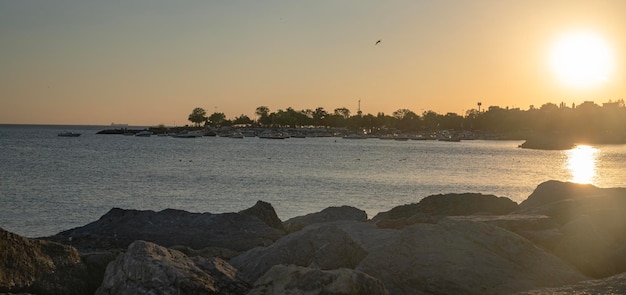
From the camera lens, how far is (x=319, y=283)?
5.38m

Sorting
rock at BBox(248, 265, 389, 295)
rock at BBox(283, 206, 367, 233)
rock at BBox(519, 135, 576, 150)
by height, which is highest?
rock at BBox(248, 265, 389, 295)

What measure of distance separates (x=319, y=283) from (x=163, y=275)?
4.66 ft

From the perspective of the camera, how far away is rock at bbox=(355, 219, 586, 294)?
22.1 ft

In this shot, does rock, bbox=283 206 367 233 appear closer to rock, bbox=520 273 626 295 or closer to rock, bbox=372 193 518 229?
rock, bbox=372 193 518 229

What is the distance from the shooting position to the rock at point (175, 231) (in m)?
11.8

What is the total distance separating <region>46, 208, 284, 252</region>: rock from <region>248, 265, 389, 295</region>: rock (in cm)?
569

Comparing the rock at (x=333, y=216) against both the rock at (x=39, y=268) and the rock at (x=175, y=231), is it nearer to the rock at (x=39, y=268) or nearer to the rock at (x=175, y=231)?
the rock at (x=175, y=231)

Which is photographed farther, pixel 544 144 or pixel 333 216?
pixel 544 144

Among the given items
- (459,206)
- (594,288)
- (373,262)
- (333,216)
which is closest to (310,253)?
(373,262)

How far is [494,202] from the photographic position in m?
14.6

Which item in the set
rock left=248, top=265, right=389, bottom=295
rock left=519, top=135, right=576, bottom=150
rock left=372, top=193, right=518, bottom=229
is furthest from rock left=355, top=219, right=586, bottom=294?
rock left=519, top=135, right=576, bottom=150

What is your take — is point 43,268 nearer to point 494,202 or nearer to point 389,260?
point 389,260

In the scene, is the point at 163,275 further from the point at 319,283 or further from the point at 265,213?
the point at 265,213

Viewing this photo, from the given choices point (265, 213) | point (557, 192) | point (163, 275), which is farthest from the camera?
point (265, 213)
